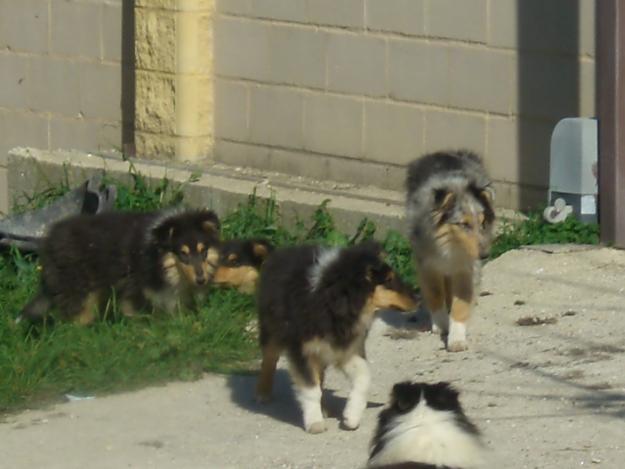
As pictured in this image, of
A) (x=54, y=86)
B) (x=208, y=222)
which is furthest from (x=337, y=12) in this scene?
(x=54, y=86)

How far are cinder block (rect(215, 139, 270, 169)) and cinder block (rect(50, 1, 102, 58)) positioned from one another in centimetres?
141

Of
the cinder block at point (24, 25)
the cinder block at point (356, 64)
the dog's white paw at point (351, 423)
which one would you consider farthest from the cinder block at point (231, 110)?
the dog's white paw at point (351, 423)

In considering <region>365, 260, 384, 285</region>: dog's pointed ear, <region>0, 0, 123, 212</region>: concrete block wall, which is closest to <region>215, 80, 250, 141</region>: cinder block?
<region>0, 0, 123, 212</region>: concrete block wall

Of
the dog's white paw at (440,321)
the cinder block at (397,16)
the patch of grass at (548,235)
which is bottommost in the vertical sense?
the dog's white paw at (440,321)

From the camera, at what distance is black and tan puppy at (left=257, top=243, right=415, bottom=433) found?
6914 mm

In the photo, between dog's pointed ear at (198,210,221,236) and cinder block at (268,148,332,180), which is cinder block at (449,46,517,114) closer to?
cinder block at (268,148,332,180)

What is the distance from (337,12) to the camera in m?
10.6

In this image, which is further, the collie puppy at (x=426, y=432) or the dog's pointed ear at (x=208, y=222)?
the dog's pointed ear at (x=208, y=222)

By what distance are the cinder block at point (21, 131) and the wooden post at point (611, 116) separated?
5166 mm

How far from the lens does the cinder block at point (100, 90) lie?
12.1 meters

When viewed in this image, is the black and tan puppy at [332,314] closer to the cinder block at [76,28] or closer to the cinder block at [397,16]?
the cinder block at [397,16]

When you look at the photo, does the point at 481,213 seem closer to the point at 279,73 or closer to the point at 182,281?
the point at 182,281

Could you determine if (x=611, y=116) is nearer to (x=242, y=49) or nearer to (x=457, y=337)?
(x=457, y=337)

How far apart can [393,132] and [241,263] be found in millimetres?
2063
